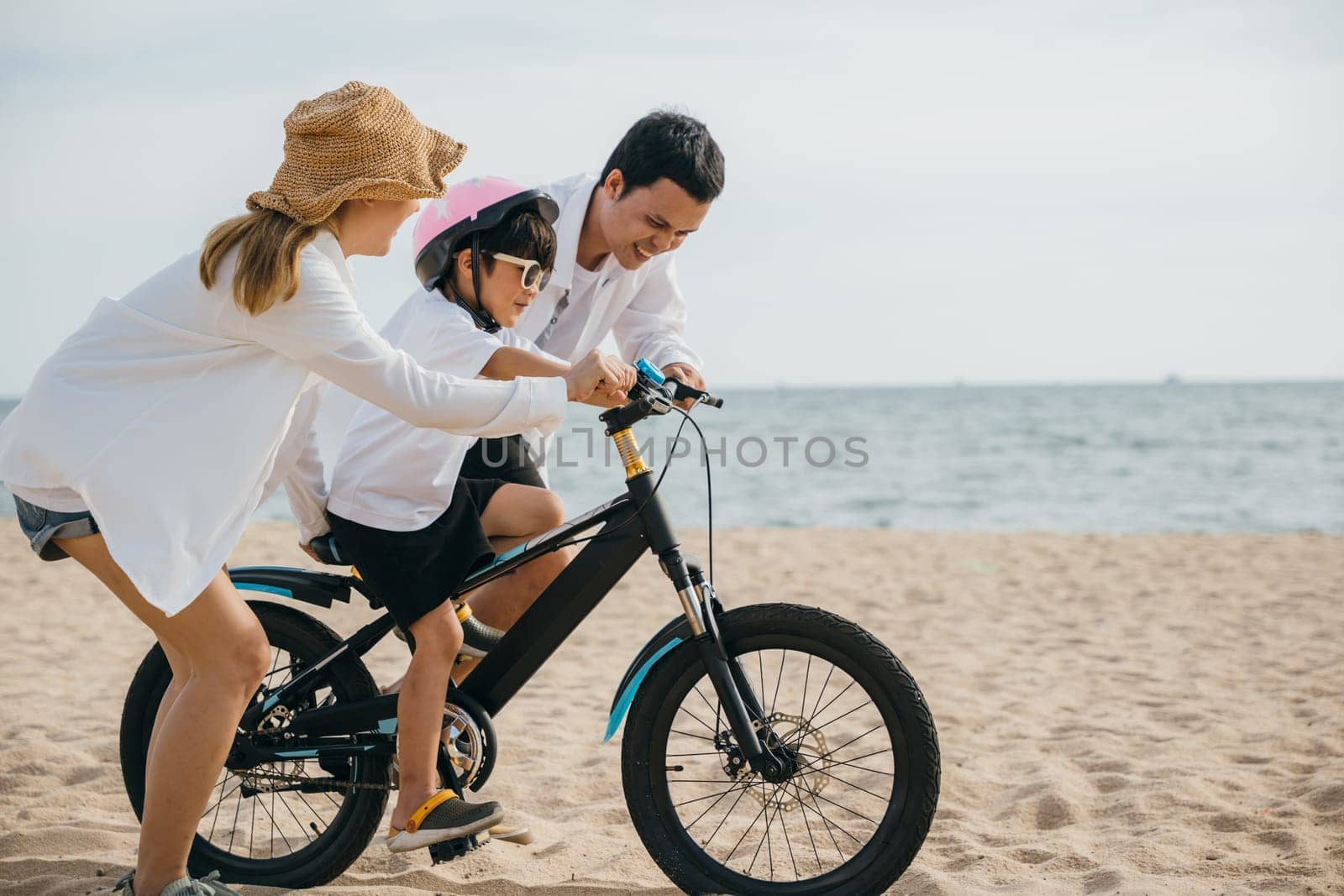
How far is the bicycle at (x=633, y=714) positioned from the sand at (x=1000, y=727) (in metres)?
0.24

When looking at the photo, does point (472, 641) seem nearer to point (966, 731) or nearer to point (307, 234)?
point (307, 234)

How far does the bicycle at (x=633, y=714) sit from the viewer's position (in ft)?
8.09

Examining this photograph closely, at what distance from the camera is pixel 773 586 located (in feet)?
26.2

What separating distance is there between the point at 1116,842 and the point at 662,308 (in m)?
1.99

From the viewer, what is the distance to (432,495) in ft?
8.71

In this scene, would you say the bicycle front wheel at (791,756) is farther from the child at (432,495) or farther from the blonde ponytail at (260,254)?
the blonde ponytail at (260,254)

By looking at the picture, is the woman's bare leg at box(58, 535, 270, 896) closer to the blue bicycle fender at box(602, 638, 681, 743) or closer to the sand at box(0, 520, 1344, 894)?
the sand at box(0, 520, 1344, 894)

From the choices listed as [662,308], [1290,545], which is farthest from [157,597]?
[1290,545]

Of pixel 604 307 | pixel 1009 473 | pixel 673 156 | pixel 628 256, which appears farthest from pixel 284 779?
pixel 1009 473

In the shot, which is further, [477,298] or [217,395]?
[477,298]

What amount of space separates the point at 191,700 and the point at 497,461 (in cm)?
101

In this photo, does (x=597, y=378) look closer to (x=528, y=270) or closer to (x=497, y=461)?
(x=528, y=270)

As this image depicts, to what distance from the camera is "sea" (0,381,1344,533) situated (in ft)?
51.2

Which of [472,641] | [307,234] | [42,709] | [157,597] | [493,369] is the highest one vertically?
[307,234]
